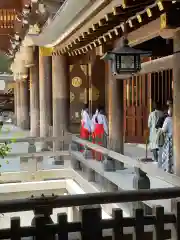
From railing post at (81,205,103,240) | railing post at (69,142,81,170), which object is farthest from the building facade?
railing post at (81,205,103,240)

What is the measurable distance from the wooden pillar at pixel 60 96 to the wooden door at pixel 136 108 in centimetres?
278

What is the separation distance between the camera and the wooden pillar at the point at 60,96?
1165cm

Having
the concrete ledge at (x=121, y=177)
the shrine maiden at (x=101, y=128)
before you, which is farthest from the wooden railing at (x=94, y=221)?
the shrine maiden at (x=101, y=128)

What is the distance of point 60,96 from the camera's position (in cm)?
1185

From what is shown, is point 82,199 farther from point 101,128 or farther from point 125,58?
point 101,128

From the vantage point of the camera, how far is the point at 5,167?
11227 mm

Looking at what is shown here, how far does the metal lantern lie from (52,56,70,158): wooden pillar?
17.4 feet

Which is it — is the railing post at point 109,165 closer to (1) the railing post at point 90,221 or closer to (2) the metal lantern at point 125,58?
(2) the metal lantern at point 125,58

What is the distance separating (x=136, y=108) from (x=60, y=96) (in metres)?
3.26

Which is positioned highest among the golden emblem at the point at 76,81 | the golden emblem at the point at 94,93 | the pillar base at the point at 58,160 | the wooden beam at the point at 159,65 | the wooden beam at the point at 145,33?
the wooden beam at the point at 145,33

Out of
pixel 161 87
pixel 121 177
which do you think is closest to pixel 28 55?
pixel 161 87

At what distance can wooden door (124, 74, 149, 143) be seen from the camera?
13.6m

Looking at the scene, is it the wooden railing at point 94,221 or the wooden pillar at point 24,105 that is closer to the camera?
the wooden railing at point 94,221

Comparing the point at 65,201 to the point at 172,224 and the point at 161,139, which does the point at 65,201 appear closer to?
the point at 172,224
